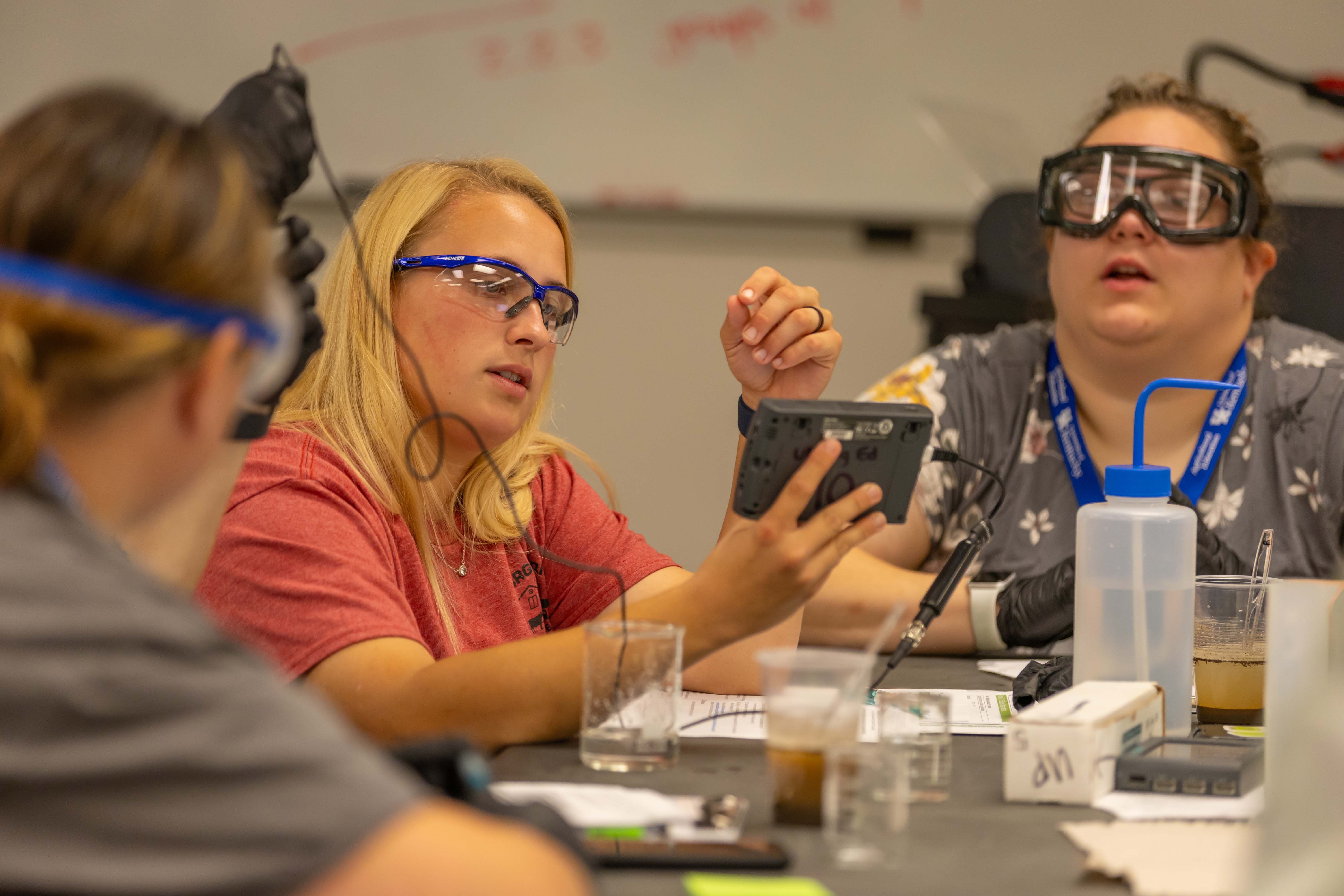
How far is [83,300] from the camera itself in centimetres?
67

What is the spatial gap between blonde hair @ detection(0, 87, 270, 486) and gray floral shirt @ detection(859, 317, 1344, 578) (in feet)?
4.44

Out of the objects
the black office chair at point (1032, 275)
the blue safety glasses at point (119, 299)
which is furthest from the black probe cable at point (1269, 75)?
the blue safety glasses at point (119, 299)

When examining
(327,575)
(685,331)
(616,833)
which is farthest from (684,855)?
(685,331)

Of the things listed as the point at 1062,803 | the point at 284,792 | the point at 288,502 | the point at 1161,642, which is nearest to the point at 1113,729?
the point at 1062,803

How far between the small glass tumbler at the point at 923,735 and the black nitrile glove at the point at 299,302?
61cm

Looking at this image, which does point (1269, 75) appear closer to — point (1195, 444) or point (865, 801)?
point (1195, 444)

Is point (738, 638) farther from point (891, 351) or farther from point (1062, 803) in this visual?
point (891, 351)

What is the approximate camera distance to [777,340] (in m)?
1.49

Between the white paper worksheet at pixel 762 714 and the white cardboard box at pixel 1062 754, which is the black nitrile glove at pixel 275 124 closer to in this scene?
the white paper worksheet at pixel 762 714

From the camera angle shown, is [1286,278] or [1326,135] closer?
[1286,278]

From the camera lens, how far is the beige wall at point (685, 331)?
3.32 meters

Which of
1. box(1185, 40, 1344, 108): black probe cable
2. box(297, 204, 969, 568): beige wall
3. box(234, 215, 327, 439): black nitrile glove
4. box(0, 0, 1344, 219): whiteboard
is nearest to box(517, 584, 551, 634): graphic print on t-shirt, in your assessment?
box(234, 215, 327, 439): black nitrile glove

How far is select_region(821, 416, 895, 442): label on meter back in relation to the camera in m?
1.11

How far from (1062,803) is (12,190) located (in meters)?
0.85
